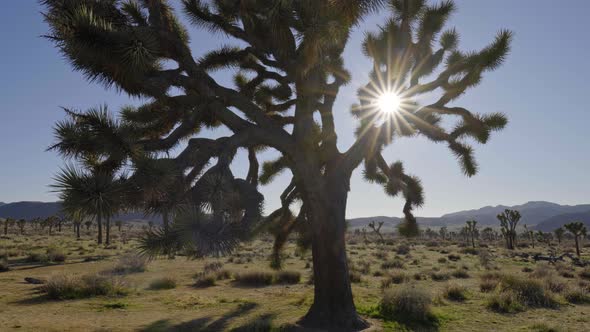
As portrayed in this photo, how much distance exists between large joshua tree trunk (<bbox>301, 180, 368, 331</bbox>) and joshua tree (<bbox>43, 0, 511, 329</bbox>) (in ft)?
0.07

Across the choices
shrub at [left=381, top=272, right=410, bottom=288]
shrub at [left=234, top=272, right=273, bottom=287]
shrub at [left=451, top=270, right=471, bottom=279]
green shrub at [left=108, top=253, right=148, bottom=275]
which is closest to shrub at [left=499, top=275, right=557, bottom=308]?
shrub at [left=381, top=272, right=410, bottom=288]

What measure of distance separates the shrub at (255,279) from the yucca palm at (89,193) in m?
11.0

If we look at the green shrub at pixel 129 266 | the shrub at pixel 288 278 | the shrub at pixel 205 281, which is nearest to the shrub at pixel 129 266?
the green shrub at pixel 129 266

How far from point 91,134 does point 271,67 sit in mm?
4701

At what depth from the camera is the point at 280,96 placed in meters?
10.5

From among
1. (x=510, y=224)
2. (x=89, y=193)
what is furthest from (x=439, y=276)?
(x=510, y=224)

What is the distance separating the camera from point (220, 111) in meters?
7.66

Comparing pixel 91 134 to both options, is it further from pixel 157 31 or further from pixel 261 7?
pixel 261 7

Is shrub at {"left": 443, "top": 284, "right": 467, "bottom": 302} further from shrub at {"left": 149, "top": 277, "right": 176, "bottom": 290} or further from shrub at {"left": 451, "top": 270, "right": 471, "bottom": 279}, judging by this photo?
shrub at {"left": 149, "top": 277, "right": 176, "bottom": 290}

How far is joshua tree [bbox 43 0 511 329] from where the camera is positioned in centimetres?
584

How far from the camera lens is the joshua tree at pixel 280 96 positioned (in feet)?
19.2

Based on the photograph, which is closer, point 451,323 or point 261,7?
point 261,7

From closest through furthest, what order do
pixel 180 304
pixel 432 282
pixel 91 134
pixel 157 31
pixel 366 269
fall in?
pixel 91 134 < pixel 157 31 < pixel 180 304 < pixel 432 282 < pixel 366 269

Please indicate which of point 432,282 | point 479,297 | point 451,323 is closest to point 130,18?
point 451,323
